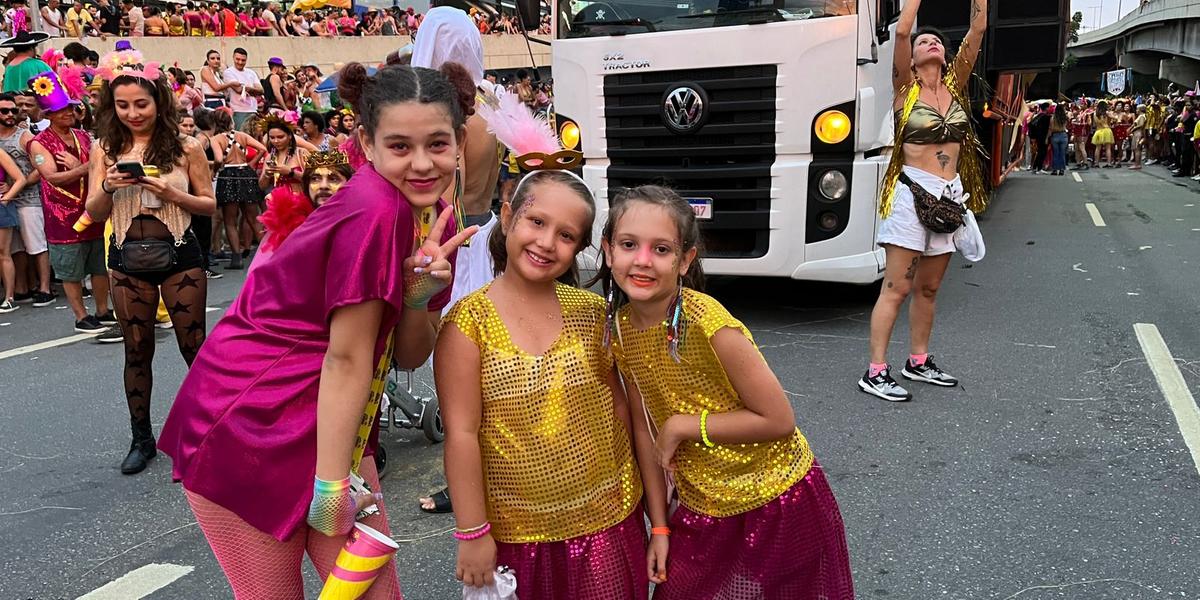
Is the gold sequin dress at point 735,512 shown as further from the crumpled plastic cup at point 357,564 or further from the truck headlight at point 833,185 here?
the truck headlight at point 833,185

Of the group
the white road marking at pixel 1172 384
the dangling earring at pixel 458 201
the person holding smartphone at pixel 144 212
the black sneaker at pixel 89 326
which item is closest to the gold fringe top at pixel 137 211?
the person holding smartphone at pixel 144 212

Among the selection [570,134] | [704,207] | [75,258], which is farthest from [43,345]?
[704,207]

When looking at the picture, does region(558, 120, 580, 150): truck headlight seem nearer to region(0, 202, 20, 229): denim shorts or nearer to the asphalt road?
the asphalt road

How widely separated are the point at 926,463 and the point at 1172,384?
1888 millimetres

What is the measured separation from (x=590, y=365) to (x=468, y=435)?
1.01 ft

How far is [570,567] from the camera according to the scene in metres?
2.00

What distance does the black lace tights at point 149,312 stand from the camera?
391 cm

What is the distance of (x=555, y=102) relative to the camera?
21.6ft

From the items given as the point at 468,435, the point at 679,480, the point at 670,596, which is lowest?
the point at 670,596

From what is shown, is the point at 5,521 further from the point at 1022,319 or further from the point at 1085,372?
the point at 1022,319

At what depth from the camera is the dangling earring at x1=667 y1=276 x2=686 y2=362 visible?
6.56ft

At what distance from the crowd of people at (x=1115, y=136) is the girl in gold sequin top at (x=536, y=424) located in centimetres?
2255

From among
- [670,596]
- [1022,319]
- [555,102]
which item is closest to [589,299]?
[670,596]

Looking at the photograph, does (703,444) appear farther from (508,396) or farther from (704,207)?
(704,207)
